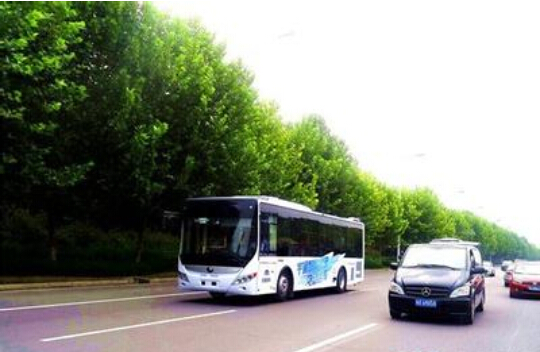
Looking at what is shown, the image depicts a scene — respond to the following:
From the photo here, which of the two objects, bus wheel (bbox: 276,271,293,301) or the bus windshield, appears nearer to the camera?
the bus windshield

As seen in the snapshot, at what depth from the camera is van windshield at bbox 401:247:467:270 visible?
15.0 metres

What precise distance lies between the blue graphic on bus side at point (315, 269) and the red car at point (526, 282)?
6743 mm

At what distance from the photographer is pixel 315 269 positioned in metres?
21.5

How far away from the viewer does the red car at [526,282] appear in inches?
909

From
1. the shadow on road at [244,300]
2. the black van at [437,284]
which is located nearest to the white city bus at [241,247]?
the shadow on road at [244,300]

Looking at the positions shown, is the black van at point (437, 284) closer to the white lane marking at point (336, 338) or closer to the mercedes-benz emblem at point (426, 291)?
the mercedes-benz emblem at point (426, 291)

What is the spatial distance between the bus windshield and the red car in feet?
38.0

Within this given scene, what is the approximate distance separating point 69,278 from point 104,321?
1207 centimetres

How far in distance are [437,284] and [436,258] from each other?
1.64 metres

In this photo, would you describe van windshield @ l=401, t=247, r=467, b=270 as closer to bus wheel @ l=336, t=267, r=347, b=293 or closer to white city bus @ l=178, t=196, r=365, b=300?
white city bus @ l=178, t=196, r=365, b=300

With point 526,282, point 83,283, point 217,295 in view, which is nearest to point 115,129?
point 83,283

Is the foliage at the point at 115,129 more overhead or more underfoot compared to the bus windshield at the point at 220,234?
more overhead

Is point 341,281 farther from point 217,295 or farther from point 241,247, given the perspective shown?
point 241,247

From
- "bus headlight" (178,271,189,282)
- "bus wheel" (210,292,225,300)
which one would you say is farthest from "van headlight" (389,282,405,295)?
"bus wheel" (210,292,225,300)
